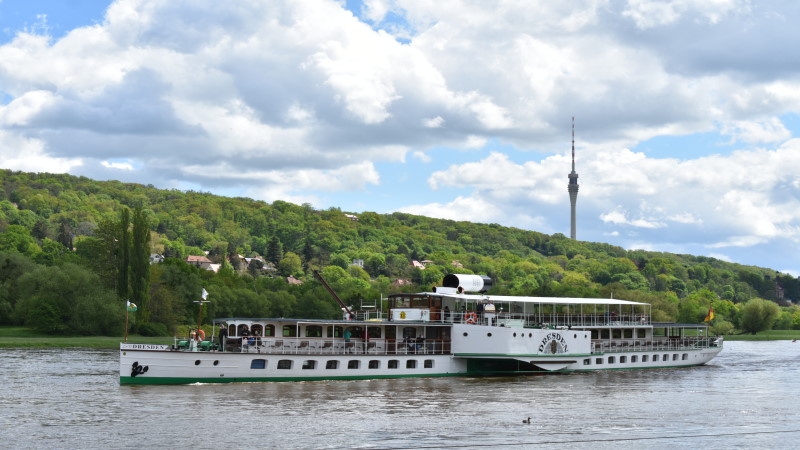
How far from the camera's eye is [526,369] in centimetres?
6300

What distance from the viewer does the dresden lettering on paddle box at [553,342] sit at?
205 feet

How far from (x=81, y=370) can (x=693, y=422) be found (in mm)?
38660

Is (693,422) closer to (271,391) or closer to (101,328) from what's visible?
(271,391)

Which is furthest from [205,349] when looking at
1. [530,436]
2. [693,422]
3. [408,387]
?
[693,422]

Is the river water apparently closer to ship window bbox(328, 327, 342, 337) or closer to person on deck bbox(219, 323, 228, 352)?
person on deck bbox(219, 323, 228, 352)

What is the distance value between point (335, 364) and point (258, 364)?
494cm

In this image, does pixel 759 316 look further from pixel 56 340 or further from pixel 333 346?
pixel 333 346

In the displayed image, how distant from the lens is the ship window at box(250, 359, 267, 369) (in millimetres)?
52094

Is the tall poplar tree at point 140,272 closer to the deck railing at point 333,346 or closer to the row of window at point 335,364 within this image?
the deck railing at point 333,346

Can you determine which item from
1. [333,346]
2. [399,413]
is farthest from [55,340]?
[399,413]

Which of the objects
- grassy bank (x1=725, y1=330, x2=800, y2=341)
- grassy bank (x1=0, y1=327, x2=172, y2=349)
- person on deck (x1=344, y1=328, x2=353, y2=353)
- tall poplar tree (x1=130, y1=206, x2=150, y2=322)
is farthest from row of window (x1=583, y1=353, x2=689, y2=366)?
grassy bank (x1=725, y1=330, x2=800, y2=341)

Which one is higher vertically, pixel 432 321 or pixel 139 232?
pixel 139 232

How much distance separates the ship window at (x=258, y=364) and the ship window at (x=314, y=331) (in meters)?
5.38

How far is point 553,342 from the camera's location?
208 ft
